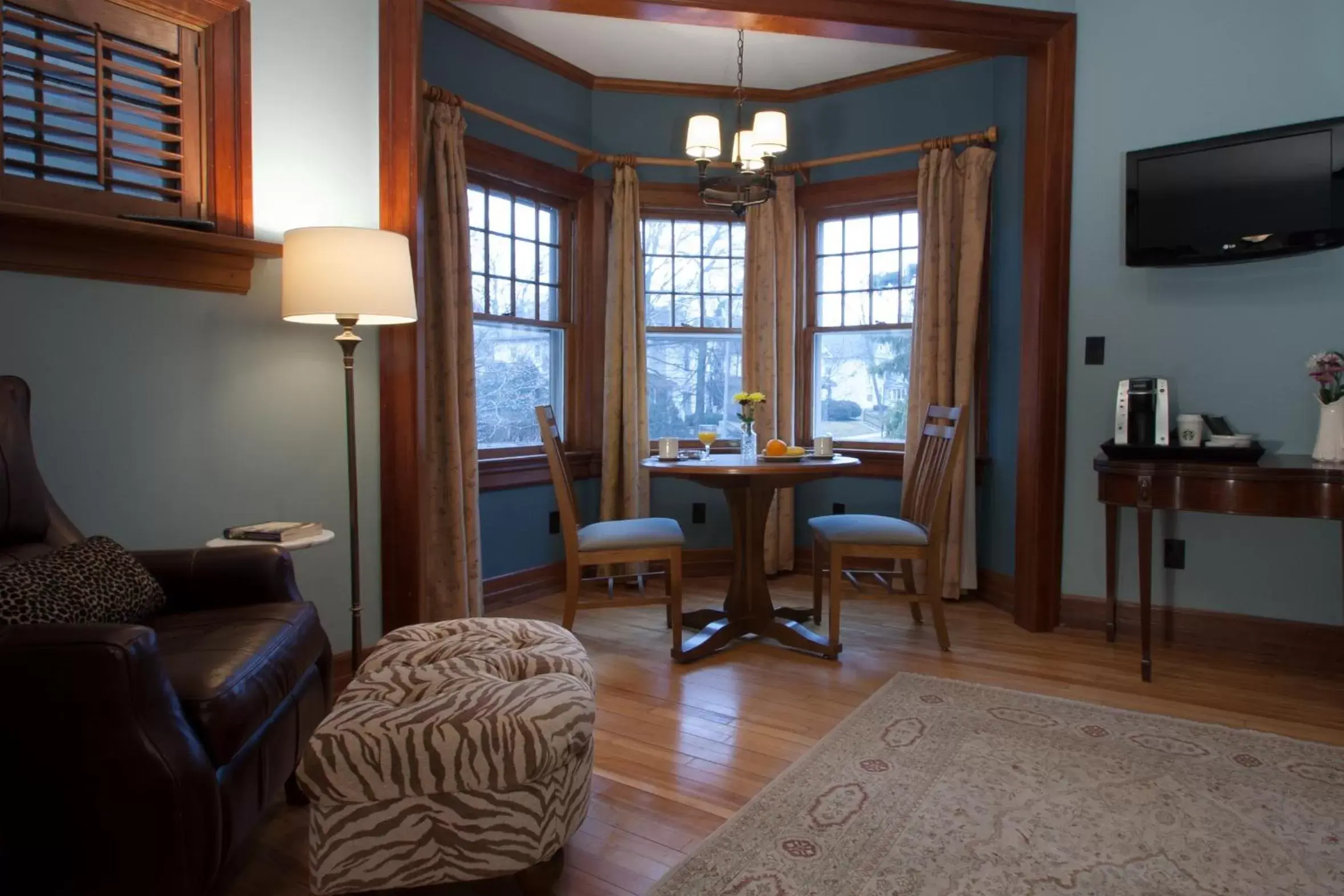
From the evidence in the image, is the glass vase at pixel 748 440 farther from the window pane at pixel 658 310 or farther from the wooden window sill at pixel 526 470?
the window pane at pixel 658 310

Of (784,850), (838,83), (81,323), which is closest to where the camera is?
(784,850)

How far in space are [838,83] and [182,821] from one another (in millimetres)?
4580

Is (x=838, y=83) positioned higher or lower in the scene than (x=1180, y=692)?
higher

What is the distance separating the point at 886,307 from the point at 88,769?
13.7 ft

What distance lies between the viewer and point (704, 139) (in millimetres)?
3672

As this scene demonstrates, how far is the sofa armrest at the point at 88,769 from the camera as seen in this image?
1368 millimetres

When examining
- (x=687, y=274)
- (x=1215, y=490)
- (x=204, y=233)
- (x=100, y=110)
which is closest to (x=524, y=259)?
(x=687, y=274)

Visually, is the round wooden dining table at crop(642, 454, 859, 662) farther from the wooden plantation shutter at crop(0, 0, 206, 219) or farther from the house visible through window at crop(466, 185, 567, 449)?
the wooden plantation shutter at crop(0, 0, 206, 219)

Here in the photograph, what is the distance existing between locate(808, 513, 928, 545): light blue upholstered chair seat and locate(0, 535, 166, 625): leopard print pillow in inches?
91.4

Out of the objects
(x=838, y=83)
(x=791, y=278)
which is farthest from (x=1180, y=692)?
(x=838, y=83)

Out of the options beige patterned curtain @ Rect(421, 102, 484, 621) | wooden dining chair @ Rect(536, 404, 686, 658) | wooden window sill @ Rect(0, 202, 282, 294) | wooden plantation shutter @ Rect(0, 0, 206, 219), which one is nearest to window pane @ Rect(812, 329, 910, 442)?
wooden dining chair @ Rect(536, 404, 686, 658)

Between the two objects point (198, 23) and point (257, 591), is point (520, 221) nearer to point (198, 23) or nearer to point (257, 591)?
point (198, 23)

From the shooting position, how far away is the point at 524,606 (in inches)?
166

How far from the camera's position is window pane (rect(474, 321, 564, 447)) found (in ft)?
13.8
